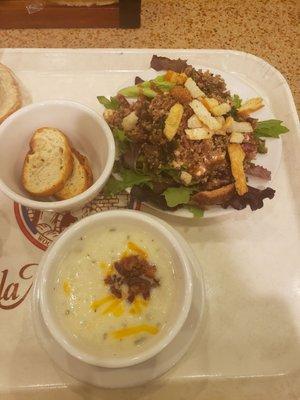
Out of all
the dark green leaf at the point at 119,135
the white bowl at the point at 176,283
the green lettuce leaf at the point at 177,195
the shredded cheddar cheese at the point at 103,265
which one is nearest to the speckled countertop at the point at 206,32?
the dark green leaf at the point at 119,135

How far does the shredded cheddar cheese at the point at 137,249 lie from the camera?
100 centimetres

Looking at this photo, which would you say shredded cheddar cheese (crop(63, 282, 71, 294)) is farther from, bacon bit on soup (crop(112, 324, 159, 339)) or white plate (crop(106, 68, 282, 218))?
white plate (crop(106, 68, 282, 218))

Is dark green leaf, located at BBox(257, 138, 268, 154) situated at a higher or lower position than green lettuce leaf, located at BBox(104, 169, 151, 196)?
higher

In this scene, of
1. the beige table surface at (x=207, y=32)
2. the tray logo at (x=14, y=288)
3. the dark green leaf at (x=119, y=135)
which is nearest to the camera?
the tray logo at (x=14, y=288)

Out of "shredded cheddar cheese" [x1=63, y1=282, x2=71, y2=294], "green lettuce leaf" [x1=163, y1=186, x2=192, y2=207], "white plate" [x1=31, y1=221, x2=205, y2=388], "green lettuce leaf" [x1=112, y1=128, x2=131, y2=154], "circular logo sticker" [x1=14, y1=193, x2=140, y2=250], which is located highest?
"green lettuce leaf" [x1=112, y1=128, x2=131, y2=154]

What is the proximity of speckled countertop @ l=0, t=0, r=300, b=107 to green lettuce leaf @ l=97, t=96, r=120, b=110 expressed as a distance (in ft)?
1.78

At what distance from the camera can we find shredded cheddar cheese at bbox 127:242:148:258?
3.28ft

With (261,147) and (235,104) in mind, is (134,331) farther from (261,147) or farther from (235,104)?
(235,104)

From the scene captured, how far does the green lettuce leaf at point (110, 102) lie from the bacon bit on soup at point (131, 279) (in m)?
0.58

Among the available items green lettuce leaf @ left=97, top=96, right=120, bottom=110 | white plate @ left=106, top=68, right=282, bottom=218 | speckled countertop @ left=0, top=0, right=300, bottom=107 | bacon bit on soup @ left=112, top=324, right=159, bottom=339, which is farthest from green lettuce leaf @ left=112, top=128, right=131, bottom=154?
speckled countertop @ left=0, top=0, right=300, bottom=107

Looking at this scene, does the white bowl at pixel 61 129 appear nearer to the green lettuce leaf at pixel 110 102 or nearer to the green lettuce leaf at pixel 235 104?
the green lettuce leaf at pixel 110 102

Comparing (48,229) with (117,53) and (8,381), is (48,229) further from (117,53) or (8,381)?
(117,53)

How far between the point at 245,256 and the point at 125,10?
1200 millimetres

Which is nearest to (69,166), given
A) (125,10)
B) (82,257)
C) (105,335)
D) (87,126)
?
(87,126)
